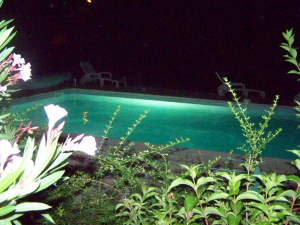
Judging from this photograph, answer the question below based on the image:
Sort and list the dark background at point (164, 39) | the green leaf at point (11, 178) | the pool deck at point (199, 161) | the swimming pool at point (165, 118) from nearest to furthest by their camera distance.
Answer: the green leaf at point (11, 178) → the pool deck at point (199, 161) → the swimming pool at point (165, 118) → the dark background at point (164, 39)

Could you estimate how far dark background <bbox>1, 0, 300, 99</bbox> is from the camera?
43.3 feet

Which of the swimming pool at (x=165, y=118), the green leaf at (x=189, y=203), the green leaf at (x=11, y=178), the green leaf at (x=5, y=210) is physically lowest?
the swimming pool at (x=165, y=118)

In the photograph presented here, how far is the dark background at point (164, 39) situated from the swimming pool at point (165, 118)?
292 cm

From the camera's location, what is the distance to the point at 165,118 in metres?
9.02

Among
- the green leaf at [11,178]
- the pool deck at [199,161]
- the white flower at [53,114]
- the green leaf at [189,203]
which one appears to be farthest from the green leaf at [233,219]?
the pool deck at [199,161]

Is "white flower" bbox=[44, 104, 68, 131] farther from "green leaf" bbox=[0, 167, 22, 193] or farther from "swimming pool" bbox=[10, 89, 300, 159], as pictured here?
"swimming pool" bbox=[10, 89, 300, 159]

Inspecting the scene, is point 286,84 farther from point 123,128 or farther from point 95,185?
point 95,185

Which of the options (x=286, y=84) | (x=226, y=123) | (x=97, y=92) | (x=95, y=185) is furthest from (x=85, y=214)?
(x=286, y=84)

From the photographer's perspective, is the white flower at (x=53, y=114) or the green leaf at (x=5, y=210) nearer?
the green leaf at (x=5, y=210)

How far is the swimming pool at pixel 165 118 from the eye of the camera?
745 cm

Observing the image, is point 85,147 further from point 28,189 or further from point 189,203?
point 189,203

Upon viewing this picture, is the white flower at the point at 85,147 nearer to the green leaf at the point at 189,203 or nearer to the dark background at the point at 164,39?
the green leaf at the point at 189,203

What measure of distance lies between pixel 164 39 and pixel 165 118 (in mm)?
6648

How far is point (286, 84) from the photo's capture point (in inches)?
500
